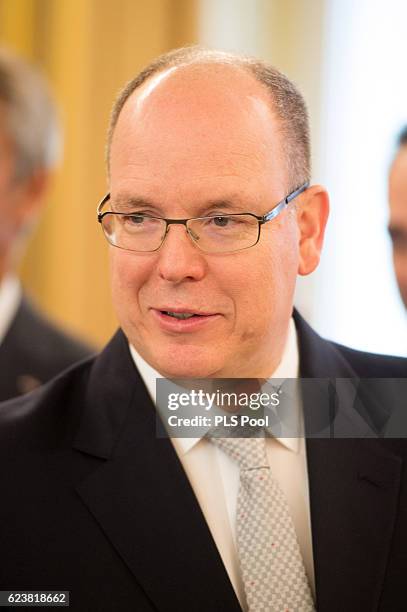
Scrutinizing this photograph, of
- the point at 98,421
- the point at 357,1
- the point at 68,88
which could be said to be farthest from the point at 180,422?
the point at 68,88

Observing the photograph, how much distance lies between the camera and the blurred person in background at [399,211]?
1.31 m

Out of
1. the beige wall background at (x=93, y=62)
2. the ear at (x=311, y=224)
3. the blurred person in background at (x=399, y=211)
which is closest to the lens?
the ear at (x=311, y=224)

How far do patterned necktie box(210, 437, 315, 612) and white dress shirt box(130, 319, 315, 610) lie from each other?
0.05 feet

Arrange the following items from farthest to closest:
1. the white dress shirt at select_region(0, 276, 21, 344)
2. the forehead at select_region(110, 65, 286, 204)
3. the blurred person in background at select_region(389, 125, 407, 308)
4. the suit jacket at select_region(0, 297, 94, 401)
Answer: the white dress shirt at select_region(0, 276, 21, 344)
the suit jacket at select_region(0, 297, 94, 401)
the blurred person in background at select_region(389, 125, 407, 308)
the forehead at select_region(110, 65, 286, 204)

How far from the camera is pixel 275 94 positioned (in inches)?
45.2

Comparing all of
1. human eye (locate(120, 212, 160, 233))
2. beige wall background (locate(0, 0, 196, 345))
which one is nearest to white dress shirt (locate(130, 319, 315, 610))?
human eye (locate(120, 212, 160, 233))

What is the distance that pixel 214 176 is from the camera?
109cm

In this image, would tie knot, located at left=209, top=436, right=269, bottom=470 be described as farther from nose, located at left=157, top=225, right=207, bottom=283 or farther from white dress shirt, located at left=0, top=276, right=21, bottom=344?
white dress shirt, located at left=0, top=276, right=21, bottom=344

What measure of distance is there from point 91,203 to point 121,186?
3.77ft

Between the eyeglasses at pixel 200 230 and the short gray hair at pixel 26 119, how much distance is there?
0.71 meters

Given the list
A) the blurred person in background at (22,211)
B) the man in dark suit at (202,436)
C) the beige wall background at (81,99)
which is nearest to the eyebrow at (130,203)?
the man in dark suit at (202,436)

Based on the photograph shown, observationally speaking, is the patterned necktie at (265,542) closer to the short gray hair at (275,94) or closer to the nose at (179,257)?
the nose at (179,257)

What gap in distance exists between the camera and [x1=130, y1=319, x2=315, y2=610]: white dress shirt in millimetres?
1172

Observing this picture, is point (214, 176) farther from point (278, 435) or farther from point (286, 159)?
point (278, 435)
